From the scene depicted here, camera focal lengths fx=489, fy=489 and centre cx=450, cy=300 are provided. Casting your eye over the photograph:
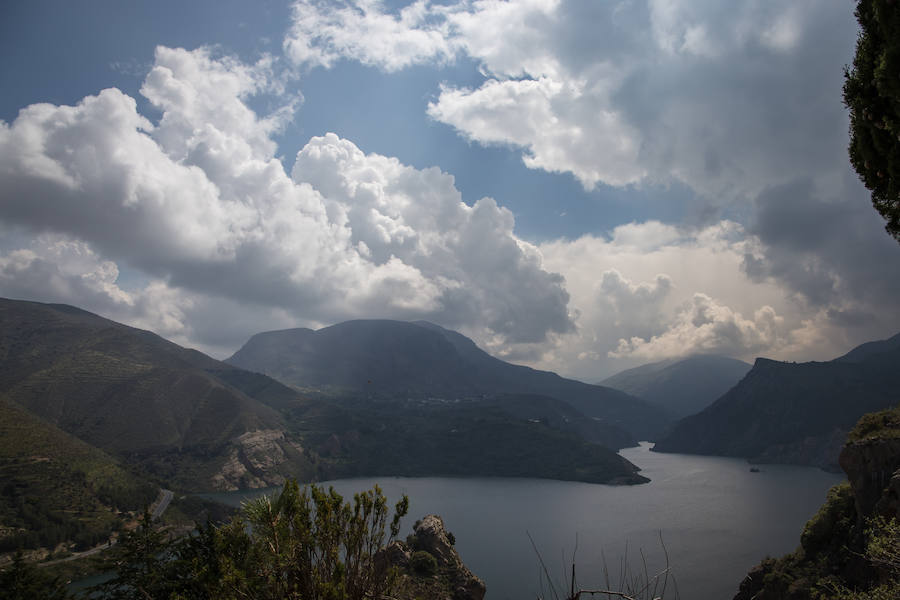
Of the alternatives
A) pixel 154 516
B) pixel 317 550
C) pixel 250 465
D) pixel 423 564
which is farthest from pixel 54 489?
pixel 317 550

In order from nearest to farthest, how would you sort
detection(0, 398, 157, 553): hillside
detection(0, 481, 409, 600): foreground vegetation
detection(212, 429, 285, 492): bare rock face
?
1. detection(0, 481, 409, 600): foreground vegetation
2. detection(0, 398, 157, 553): hillside
3. detection(212, 429, 285, 492): bare rock face

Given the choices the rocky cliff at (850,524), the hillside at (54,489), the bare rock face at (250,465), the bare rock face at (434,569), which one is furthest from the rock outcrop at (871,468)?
the bare rock face at (250,465)

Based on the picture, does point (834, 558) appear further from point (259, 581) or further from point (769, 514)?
point (769, 514)

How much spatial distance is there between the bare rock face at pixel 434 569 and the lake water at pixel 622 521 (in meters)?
15.2

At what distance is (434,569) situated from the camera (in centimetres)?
4253

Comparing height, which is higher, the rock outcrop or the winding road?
the rock outcrop

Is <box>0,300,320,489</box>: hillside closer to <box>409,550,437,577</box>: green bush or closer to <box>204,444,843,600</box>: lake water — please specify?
<box>204,444,843,600</box>: lake water

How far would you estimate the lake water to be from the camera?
7319cm

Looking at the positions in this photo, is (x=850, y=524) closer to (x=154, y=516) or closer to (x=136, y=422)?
(x=154, y=516)

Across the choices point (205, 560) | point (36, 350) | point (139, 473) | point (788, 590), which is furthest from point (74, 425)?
point (788, 590)

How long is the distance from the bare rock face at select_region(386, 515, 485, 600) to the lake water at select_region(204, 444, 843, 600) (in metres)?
15.2

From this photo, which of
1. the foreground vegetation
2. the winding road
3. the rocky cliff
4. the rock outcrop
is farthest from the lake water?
the foreground vegetation

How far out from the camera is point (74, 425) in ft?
523

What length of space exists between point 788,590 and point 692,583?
2600 cm
